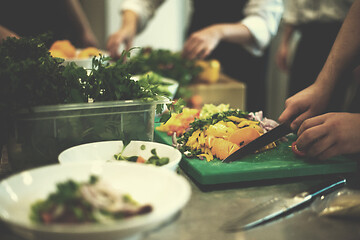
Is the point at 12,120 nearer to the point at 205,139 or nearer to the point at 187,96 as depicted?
the point at 205,139

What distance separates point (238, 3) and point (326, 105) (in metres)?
1.89

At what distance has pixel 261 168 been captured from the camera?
3.79ft

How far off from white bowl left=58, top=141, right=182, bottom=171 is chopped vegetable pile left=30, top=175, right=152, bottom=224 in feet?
1.04

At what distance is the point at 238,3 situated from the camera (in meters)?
3.11

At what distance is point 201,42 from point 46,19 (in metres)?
1.25

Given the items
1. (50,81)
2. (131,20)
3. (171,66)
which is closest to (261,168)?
(50,81)

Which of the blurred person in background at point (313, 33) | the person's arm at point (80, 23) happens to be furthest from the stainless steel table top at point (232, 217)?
the person's arm at point (80, 23)

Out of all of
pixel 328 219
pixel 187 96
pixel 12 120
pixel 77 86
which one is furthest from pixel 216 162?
pixel 187 96

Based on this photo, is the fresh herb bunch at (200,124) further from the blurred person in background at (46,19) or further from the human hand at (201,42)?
the blurred person in background at (46,19)

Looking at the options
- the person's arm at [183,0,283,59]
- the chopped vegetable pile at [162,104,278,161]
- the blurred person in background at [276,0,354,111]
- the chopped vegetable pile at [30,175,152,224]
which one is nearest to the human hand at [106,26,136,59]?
the person's arm at [183,0,283,59]

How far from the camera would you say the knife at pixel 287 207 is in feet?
2.96

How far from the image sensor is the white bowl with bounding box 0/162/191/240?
702 millimetres

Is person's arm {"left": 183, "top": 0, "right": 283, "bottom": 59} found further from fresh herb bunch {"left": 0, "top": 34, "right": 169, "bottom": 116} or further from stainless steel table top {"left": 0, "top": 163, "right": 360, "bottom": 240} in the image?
stainless steel table top {"left": 0, "top": 163, "right": 360, "bottom": 240}

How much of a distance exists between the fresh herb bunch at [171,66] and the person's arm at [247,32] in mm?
71
